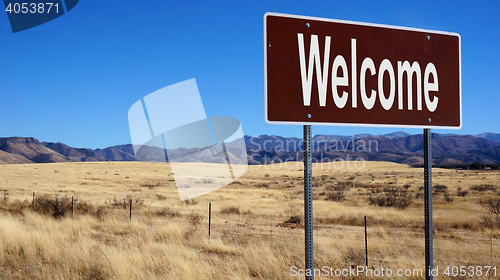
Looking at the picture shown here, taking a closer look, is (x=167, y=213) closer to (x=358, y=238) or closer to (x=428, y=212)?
(x=358, y=238)

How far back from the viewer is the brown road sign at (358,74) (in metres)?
2.76

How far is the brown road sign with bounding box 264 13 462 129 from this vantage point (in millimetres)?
2758

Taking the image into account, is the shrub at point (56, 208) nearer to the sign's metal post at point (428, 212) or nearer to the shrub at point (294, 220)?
the shrub at point (294, 220)

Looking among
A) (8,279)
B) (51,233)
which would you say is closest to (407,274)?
(8,279)

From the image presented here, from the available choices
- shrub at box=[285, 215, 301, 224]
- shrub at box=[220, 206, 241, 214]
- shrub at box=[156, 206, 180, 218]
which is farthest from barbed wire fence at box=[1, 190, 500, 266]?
shrub at box=[220, 206, 241, 214]

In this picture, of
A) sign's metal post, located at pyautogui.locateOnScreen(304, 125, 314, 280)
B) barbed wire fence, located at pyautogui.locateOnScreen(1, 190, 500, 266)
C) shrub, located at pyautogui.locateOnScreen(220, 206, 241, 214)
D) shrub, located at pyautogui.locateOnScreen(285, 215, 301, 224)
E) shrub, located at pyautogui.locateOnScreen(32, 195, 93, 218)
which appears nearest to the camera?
sign's metal post, located at pyautogui.locateOnScreen(304, 125, 314, 280)

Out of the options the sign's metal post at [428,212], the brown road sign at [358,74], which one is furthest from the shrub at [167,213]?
the brown road sign at [358,74]

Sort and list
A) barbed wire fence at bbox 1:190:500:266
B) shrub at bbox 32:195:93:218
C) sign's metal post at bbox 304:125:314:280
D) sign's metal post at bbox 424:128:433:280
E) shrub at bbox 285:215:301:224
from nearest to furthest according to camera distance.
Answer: sign's metal post at bbox 304:125:314:280, sign's metal post at bbox 424:128:433:280, barbed wire fence at bbox 1:190:500:266, shrub at bbox 32:195:93:218, shrub at bbox 285:215:301:224

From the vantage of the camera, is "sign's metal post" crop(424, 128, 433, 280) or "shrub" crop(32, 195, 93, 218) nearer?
"sign's metal post" crop(424, 128, 433, 280)

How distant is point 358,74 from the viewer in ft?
9.81

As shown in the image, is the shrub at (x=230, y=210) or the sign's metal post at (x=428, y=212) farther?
the shrub at (x=230, y=210)

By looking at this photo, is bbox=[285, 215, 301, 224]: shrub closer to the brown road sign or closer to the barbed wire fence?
the barbed wire fence

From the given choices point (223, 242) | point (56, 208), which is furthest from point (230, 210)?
point (56, 208)

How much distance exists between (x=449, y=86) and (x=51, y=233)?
446 inches
